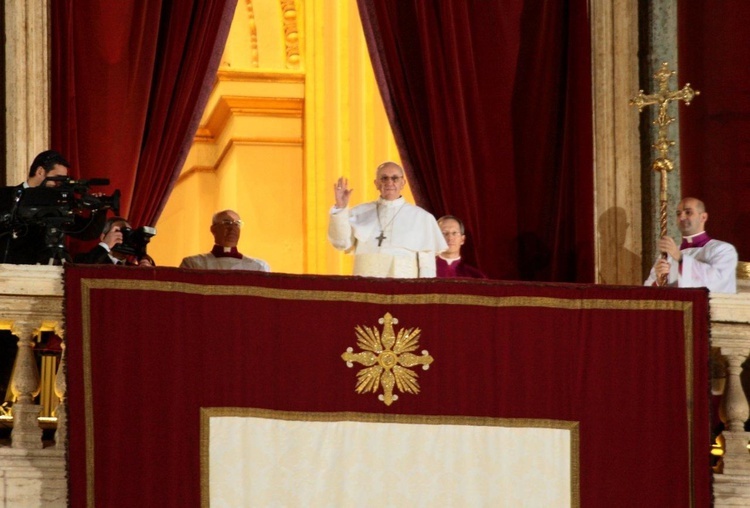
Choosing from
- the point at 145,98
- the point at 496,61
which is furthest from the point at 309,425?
the point at 496,61

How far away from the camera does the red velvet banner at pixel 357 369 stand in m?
5.95

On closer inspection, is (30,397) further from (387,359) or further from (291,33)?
(291,33)

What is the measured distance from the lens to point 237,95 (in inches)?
433

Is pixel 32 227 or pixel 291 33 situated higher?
pixel 291 33

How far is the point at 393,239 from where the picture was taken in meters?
7.56

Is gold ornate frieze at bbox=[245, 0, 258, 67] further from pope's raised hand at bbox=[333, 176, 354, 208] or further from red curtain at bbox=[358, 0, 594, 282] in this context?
pope's raised hand at bbox=[333, 176, 354, 208]

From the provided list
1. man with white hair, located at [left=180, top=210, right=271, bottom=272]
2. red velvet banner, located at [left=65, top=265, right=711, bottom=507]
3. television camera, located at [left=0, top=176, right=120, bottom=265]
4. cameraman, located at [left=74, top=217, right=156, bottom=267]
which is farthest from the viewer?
man with white hair, located at [left=180, top=210, right=271, bottom=272]

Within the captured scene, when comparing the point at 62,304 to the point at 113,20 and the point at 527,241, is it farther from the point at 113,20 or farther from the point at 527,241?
the point at 527,241

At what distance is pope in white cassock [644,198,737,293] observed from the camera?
24.1 feet

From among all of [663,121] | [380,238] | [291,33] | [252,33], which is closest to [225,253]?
[380,238]

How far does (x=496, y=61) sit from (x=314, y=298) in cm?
306

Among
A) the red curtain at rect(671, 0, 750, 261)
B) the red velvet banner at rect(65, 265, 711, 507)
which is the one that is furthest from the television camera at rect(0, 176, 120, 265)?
the red curtain at rect(671, 0, 750, 261)

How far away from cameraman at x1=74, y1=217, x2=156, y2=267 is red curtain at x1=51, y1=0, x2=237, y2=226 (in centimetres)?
90

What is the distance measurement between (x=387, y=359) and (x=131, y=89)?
107 inches
